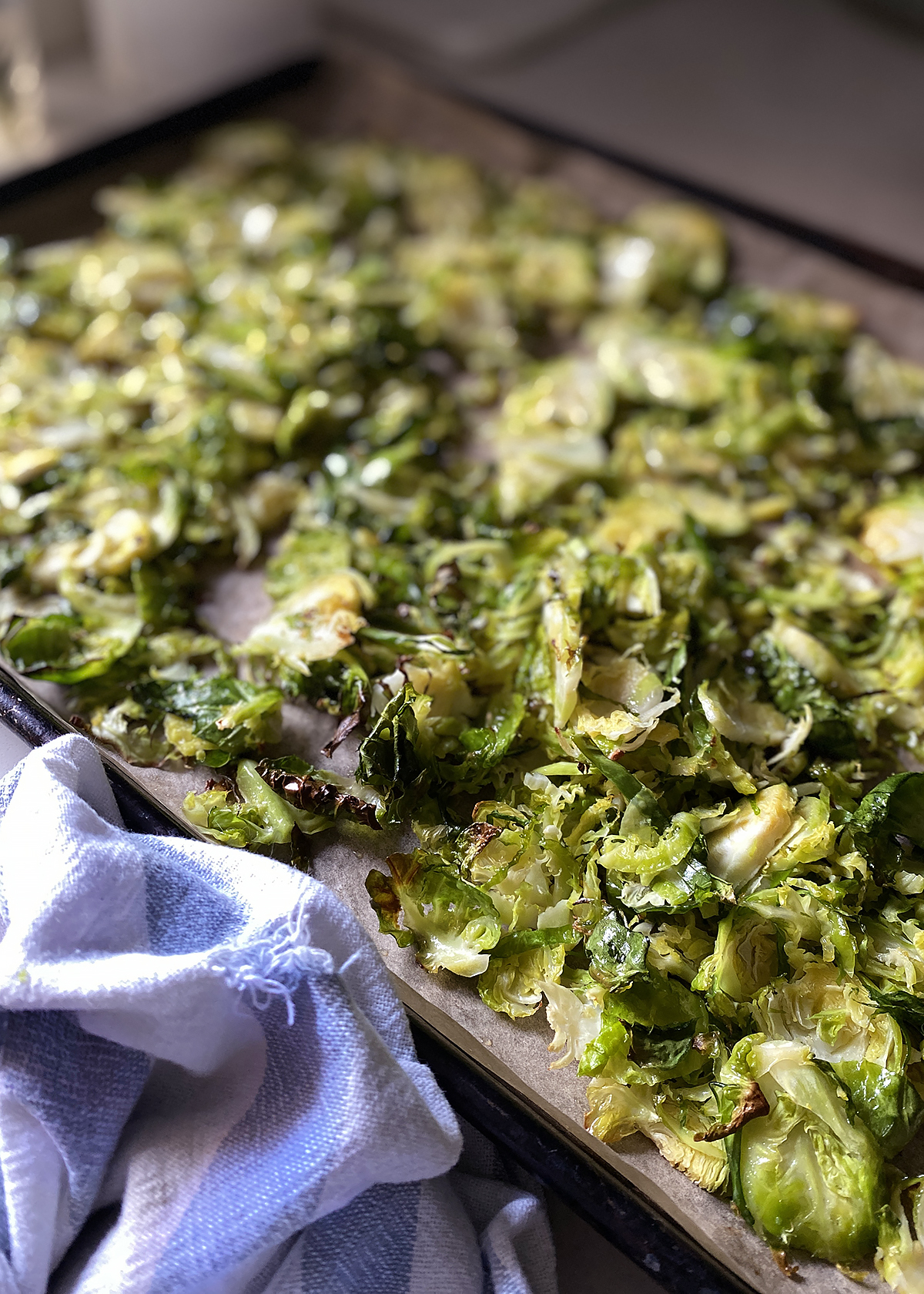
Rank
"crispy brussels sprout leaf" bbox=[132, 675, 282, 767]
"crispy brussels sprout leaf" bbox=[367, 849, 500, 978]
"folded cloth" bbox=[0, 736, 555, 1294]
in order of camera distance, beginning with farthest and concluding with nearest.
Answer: "crispy brussels sprout leaf" bbox=[132, 675, 282, 767], "crispy brussels sprout leaf" bbox=[367, 849, 500, 978], "folded cloth" bbox=[0, 736, 555, 1294]

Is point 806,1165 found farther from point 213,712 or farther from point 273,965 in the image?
point 213,712

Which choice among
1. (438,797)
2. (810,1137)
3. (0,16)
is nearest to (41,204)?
(0,16)

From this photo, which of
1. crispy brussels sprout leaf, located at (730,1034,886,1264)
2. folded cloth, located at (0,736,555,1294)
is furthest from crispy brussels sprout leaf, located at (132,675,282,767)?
crispy brussels sprout leaf, located at (730,1034,886,1264)

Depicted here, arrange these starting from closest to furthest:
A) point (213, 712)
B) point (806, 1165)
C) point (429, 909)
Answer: point (806, 1165)
point (429, 909)
point (213, 712)

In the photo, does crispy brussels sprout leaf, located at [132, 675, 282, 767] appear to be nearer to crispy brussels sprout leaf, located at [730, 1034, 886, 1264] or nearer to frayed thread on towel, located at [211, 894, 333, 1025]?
frayed thread on towel, located at [211, 894, 333, 1025]

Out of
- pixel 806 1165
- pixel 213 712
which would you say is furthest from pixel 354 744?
pixel 806 1165

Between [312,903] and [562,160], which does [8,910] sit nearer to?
[312,903]
